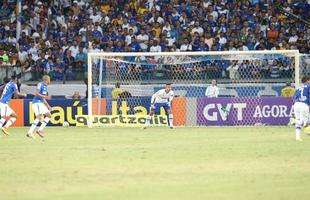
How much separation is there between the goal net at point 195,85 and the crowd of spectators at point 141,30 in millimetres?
270

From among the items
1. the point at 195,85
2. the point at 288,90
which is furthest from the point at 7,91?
the point at 288,90

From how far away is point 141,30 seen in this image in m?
35.8

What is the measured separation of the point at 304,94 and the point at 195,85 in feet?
29.7

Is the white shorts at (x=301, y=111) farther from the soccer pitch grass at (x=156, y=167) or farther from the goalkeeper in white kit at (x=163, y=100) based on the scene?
the goalkeeper in white kit at (x=163, y=100)

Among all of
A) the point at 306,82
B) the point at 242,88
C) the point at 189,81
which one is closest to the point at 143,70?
the point at 189,81

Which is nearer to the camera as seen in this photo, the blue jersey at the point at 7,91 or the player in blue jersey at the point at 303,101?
the player in blue jersey at the point at 303,101

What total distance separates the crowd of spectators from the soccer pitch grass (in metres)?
9.80

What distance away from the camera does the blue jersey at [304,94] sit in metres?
23.6

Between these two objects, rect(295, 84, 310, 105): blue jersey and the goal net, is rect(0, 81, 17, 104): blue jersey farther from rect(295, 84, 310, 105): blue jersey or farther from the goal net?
rect(295, 84, 310, 105): blue jersey

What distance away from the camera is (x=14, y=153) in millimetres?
19344

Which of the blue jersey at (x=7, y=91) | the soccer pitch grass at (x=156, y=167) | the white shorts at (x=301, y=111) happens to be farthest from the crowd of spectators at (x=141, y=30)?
the soccer pitch grass at (x=156, y=167)

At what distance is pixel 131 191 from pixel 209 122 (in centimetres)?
1916

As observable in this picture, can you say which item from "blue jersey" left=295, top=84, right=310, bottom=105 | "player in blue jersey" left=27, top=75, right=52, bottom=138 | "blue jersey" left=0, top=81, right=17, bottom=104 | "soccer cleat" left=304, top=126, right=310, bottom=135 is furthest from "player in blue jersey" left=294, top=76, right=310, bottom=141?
"blue jersey" left=0, top=81, right=17, bottom=104

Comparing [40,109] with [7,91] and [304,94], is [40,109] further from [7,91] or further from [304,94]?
[304,94]
